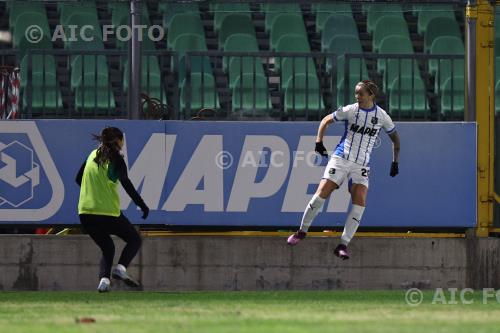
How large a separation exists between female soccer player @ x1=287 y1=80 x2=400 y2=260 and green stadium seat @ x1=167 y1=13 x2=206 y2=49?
5.14 metres

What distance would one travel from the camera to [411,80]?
1595 cm

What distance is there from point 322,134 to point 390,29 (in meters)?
5.61

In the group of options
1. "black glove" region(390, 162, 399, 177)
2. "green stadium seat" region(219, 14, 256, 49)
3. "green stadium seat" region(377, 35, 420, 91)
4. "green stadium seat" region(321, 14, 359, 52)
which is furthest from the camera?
"green stadium seat" region(219, 14, 256, 49)

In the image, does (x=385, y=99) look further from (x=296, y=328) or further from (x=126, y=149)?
(x=296, y=328)

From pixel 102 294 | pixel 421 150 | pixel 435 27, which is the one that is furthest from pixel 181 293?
pixel 435 27

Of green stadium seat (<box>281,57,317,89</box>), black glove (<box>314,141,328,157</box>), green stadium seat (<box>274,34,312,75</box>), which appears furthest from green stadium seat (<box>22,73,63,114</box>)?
green stadium seat (<box>274,34,312,75</box>)

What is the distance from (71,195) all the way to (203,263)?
62.1 inches

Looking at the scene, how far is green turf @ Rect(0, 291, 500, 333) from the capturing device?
31.3 ft

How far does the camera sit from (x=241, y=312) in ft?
36.7

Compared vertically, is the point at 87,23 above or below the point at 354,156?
above

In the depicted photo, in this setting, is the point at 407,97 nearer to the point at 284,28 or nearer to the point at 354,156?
the point at 354,156

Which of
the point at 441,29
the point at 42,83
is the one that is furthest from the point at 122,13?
the point at 441,29

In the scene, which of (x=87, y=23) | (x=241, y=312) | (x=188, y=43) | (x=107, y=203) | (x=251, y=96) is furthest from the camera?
(x=188, y=43)

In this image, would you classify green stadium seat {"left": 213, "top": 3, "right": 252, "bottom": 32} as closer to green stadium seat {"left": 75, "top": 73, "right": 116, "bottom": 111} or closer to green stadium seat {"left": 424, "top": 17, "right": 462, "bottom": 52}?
green stadium seat {"left": 75, "top": 73, "right": 116, "bottom": 111}
